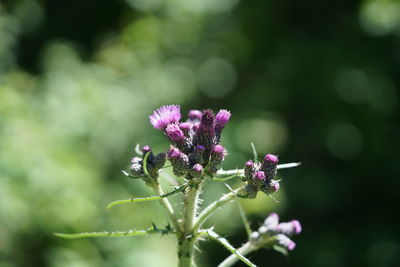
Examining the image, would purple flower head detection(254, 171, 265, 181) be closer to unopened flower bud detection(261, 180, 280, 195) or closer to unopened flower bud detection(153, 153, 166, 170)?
unopened flower bud detection(261, 180, 280, 195)

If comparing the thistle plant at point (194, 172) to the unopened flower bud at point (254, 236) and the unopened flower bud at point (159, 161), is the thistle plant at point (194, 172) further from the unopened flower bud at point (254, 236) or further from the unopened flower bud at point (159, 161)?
the unopened flower bud at point (254, 236)

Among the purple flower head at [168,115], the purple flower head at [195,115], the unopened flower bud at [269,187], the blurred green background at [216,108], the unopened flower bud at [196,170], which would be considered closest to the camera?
the unopened flower bud at [196,170]

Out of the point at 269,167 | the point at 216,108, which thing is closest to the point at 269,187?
the point at 269,167

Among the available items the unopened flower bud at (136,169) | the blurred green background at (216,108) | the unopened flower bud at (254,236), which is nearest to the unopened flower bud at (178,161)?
the unopened flower bud at (136,169)

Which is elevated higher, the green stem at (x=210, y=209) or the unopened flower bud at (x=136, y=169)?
the unopened flower bud at (x=136, y=169)

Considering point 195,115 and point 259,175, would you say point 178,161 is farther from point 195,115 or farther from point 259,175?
point 195,115

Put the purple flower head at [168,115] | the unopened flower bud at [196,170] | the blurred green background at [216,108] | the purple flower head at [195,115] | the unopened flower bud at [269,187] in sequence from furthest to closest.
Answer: the blurred green background at [216,108], the purple flower head at [195,115], the purple flower head at [168,115], the unopened flower bud at [269,187], the unopened flower bud at [196,170]

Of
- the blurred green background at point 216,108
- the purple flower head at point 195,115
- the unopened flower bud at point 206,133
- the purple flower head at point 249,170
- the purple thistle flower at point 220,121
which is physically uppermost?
the blurred green background at point 216,108
